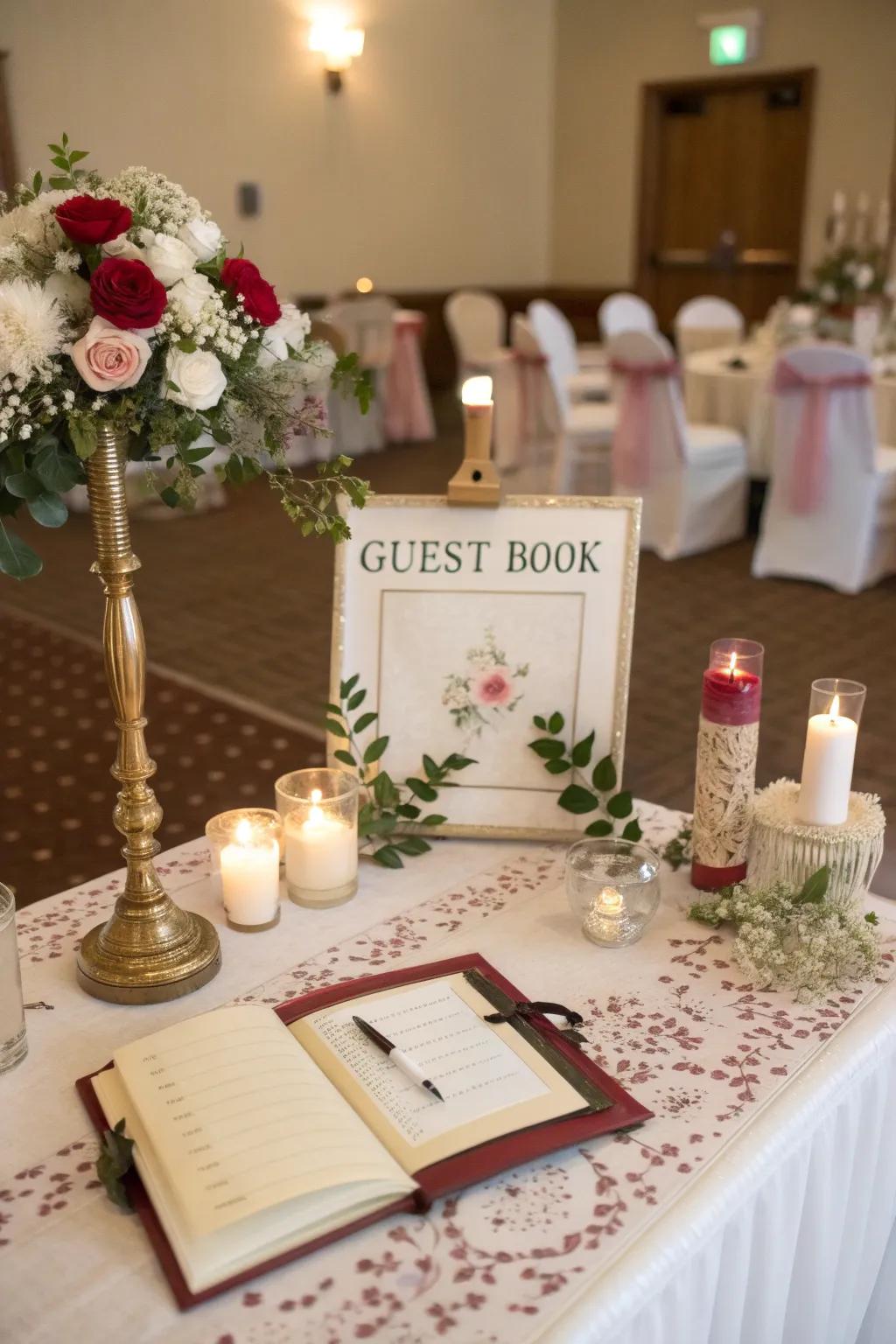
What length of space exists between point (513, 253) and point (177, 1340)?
393 inches

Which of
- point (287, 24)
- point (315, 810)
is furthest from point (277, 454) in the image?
point (287, 24)

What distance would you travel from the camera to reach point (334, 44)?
8.05m

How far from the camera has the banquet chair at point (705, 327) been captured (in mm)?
6867

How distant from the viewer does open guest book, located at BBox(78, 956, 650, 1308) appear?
83 cm

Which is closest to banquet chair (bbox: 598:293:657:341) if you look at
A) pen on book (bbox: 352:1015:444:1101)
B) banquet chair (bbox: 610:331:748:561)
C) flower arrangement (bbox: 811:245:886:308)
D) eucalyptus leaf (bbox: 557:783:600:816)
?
flower arrangement (bbox: 811:245:886:308)

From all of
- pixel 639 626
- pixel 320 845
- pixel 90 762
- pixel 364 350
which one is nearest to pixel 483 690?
pixel 320 845

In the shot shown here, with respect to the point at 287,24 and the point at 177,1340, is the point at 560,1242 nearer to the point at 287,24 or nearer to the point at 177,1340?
the point at 177,1340

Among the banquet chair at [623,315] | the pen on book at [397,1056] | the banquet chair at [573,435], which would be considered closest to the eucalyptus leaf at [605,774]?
the pen on book at [397,1056]

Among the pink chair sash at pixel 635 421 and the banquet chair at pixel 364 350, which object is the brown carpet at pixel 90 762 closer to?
the pink chair sash at pixel 635 421

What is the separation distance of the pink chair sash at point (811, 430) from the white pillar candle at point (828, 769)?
3591 mm

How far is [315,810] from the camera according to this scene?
1.30 m

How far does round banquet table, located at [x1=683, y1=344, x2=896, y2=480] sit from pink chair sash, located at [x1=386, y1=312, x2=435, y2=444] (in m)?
2.68

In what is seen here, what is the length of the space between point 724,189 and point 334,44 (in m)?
3.01

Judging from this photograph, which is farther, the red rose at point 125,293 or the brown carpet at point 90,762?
the brown carpet at point 90,762
